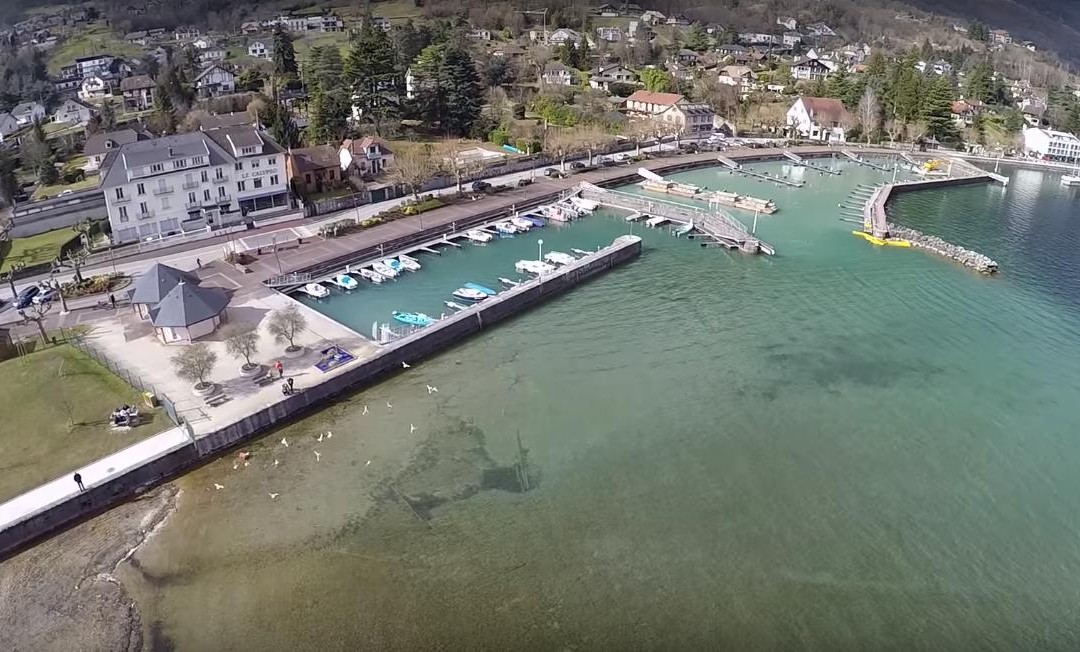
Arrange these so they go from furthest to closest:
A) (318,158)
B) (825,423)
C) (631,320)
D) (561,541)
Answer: (318,158)
(631,320)
(825,423)
(561,541)

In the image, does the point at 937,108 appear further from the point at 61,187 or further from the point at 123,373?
the point at 61,187

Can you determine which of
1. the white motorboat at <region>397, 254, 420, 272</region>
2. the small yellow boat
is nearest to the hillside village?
the white motorboat at <region>397, 254, 420, 272</region>

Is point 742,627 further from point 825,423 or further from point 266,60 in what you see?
point 266,60

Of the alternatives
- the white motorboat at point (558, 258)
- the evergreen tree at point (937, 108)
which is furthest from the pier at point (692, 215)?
the evergreen tree at point (937, 108)

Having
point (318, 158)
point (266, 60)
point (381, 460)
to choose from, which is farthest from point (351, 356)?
point (266, 60)

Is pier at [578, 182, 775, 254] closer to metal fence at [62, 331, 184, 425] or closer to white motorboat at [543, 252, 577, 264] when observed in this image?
white motorboat at [543, 252, 577, 264]

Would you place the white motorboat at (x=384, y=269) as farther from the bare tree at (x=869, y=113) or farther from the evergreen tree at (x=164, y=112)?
the bare tree at (x=869, y=113)
